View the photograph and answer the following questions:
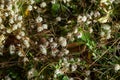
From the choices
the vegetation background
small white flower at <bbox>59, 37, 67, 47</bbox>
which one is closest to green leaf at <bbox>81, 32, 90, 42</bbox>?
the vegetation background

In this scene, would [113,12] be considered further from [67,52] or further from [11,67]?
[11,67]

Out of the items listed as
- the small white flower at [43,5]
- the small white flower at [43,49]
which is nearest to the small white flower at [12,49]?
the small white flower at [43,49]

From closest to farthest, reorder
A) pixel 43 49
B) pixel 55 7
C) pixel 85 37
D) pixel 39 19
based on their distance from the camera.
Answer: pixel 43 49 → pixel 85 37 → pixel 39 19 → pixel 55 7

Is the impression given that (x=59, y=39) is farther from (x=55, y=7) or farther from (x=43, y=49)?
(x=55, y=7)

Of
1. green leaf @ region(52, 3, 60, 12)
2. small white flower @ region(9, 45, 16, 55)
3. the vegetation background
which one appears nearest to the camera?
the vegetation background

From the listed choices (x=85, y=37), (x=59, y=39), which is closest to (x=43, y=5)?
(x=59, y=39)

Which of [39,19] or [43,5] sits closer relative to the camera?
[39,19]

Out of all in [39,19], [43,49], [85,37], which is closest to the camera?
[43,49]

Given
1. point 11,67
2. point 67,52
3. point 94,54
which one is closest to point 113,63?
point 94,54

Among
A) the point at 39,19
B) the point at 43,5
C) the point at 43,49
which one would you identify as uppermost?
the point at 43,5

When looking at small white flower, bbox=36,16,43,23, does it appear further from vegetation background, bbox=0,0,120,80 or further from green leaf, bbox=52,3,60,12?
green leaf, bbox=52,3,60,12

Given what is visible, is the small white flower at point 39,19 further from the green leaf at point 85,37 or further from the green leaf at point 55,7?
the green leaf at point 85,37

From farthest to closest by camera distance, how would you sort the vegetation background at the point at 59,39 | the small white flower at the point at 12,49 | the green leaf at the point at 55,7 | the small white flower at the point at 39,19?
the green leaf at the point at 55,7 → the small white flower at the point at 39,19 → the small white flower at the point at 12,49 → the vegetation background at the point at 59,39
